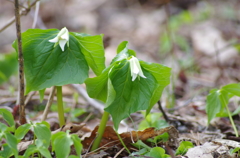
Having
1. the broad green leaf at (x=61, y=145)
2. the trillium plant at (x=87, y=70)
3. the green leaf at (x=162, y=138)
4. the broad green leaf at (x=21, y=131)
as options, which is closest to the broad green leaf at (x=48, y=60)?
the trillium plant at (x=87, y=70)

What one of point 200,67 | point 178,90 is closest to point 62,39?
point 178,90

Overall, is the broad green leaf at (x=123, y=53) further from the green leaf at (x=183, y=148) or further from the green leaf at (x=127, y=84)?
the green leaf at (x=183, y=148)

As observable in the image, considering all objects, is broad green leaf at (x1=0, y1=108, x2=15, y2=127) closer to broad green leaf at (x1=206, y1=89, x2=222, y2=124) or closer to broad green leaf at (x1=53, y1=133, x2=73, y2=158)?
broad green leaf at (x1=53, y1=133, x2=73, y2=158)

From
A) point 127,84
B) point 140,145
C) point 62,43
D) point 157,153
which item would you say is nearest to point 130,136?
point 140,145

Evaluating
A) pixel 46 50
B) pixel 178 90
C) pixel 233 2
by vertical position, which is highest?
pixel 233 2

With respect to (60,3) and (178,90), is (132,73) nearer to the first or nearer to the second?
(178,90)

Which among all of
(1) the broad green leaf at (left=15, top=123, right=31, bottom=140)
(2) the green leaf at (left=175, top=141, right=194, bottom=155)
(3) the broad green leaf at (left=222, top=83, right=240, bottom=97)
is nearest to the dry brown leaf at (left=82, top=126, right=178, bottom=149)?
(2) the green leaf at (left=175, top=141, right=194, bottom=155)
